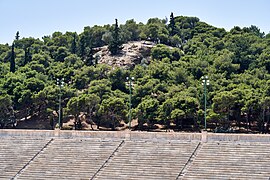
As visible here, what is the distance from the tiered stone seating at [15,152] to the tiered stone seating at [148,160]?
5.76 m

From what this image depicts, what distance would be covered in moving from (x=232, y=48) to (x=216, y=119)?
32.6 metres

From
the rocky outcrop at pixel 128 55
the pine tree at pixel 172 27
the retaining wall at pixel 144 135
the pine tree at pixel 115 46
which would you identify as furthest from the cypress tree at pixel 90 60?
the retaining wall at pixel 144 135

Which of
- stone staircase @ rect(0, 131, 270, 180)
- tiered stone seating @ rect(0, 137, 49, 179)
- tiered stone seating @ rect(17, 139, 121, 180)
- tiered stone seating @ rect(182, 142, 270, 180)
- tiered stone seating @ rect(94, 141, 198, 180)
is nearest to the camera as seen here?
tiered stone seating @ rect(182, 142, 270, 180)

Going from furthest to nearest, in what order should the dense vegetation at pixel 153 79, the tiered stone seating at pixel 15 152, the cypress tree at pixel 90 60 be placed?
the cypress tree at pixel 90 60 < the dense vegetation at pixel 153 79 < the tiered stone seating at pixel 15 152

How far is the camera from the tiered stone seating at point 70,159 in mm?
30203

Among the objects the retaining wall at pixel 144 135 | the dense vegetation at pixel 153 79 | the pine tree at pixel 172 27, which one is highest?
the pine tree at pixel 172 27

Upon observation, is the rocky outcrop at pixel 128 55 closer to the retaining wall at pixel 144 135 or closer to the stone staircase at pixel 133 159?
the retaining wall at pixel 144 135

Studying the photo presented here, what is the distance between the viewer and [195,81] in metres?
75.4

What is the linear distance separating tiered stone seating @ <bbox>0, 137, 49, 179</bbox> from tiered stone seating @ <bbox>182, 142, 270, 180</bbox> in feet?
36.0

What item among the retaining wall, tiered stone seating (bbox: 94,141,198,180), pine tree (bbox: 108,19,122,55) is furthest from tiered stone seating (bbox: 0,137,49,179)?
pine tree (bbox: 108,19,122,55)

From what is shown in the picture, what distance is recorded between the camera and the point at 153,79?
243ft

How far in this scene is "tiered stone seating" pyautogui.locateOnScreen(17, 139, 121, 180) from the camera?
99.1ft

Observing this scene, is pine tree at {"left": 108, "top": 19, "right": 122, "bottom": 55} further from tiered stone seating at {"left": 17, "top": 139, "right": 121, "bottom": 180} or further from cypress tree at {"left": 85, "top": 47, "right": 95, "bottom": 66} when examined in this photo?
tiered stone seating at {"left": 17, "top": 139, "right": 121, "bottom": 180}

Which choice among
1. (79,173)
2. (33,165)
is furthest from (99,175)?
(33,165)
